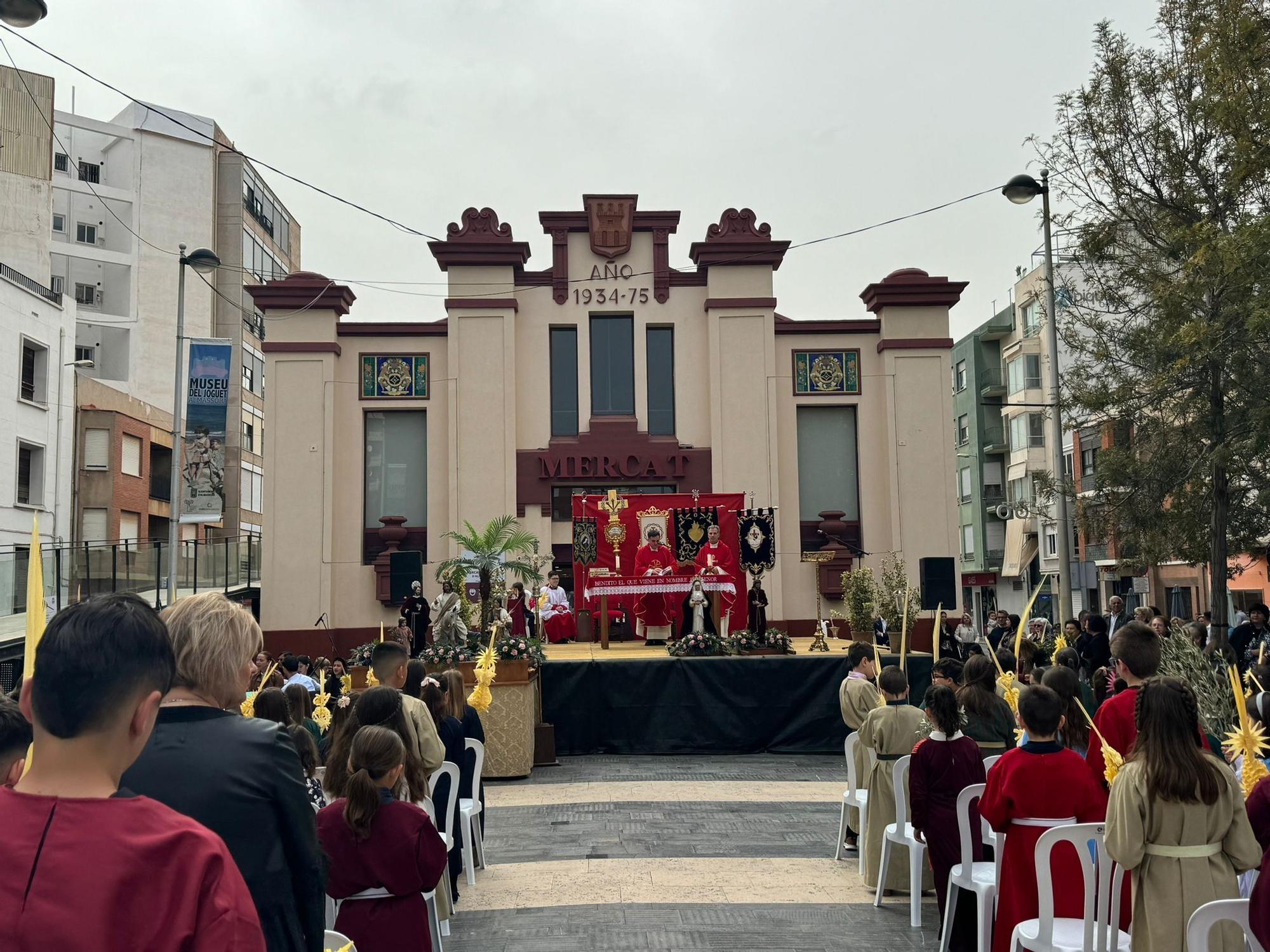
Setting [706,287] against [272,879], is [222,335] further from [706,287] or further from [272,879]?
[272,879]

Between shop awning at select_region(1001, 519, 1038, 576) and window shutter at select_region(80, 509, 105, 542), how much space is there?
31.7 m

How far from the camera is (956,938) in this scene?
21.4 feet

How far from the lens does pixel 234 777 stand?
2770mm

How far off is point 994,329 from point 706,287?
27.0 meters

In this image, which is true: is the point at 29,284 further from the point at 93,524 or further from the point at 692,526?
the point at 692,526

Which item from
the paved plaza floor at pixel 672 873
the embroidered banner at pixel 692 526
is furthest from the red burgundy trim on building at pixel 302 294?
the paved plaza floor at pixel 672 873

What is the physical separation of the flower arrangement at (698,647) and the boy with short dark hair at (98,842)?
45.8ft

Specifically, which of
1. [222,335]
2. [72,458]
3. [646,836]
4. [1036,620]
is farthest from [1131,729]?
[222,335]

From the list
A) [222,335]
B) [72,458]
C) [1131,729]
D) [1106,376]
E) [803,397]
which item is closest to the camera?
[1131,729]

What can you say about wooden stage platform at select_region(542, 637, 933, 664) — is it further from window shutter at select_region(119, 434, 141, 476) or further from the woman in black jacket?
window shutter at select_region(119, 434, 141, 476)

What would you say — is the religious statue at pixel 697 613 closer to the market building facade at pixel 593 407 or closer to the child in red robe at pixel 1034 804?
the market building facade at pixel 593 407

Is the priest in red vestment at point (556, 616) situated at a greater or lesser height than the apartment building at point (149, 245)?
lesser

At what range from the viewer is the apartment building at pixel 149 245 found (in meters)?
41.0

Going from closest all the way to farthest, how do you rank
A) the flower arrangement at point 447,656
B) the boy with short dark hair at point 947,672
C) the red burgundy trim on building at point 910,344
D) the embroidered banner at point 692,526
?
the boy with short dark hair at point 947,672, the flower arrangement at point 447,656, the embroidered banner at point 692,526, the red burgundy trim on building at point 910,344
